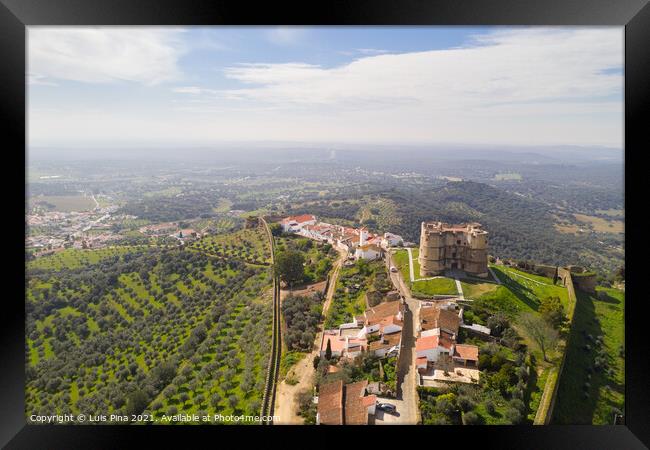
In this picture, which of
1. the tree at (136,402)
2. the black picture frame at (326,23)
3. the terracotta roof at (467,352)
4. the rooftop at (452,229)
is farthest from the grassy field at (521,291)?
the tree at (136,402)

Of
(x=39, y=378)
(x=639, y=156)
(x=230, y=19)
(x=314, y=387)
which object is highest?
(x=230, y=19)

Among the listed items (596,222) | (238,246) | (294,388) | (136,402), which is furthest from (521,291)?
(596,222)

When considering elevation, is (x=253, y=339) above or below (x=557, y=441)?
below

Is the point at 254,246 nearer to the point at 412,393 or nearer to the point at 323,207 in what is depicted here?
the point at 323,207

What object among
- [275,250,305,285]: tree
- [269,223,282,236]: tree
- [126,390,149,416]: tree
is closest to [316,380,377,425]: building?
[126,390,149,416]: tree

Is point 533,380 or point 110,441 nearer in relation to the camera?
point 110,441

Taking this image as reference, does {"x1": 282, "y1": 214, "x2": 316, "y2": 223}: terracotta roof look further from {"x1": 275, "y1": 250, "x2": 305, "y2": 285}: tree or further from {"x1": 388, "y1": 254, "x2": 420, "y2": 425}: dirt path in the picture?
{"x1": 388, "y1": 254, "x2": 420, "y2": 425}: dirt path

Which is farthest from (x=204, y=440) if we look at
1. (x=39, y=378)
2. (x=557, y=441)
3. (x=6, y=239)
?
(x=39, y=378)

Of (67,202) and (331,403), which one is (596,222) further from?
(67,202)
